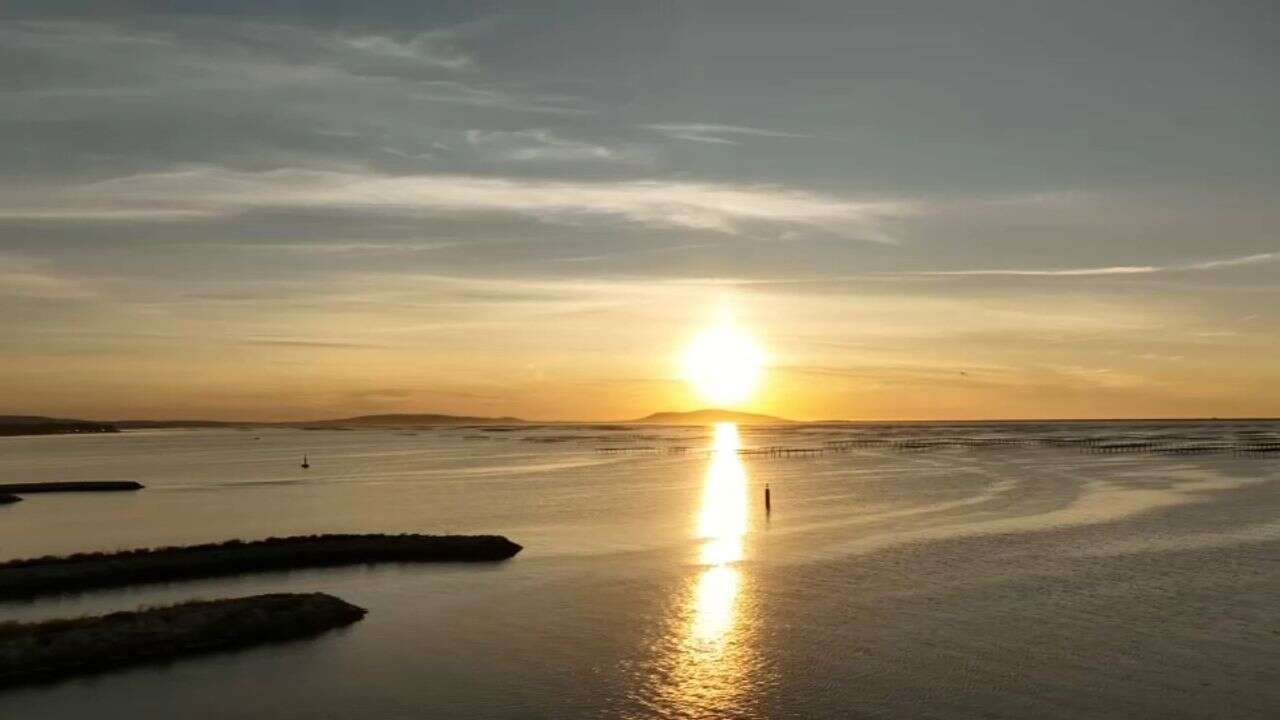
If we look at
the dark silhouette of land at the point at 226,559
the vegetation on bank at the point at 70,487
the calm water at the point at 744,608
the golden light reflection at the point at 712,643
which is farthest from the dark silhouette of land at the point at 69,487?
the golden light reflection at the point at 712,643

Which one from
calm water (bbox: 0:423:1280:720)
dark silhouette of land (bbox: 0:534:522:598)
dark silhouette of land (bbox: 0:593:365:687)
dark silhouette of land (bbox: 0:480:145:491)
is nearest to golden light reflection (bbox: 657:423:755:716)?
calm water (bbox: 0:423:1280:720)

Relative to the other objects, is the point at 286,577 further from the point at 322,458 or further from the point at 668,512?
the point at 322,458

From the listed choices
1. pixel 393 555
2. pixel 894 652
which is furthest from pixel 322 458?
pixel 894 652

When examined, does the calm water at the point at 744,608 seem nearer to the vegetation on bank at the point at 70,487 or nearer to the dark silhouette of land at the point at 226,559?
the dark silhouette of land at the point at 226,559

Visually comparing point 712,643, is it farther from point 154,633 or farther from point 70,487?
point 70,487

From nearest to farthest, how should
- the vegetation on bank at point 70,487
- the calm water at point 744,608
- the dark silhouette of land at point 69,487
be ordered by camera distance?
1. the calm water at point 744,608
2. the dark silhouette of land at point 69,487
3. the vegetation on bank at point 70,487

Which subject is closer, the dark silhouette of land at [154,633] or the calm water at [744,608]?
the calm water at [744,608]

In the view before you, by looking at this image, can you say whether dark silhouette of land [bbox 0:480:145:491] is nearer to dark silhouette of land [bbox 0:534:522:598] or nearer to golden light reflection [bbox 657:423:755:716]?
dark silhouette of land [bbox 0:534:522:598]
